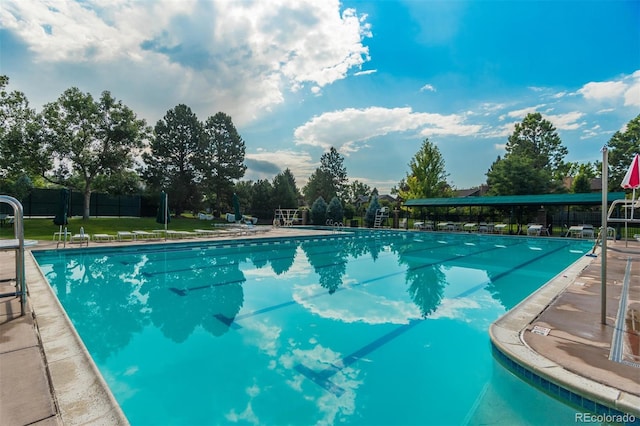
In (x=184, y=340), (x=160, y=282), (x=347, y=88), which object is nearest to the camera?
(x=184, y=340)

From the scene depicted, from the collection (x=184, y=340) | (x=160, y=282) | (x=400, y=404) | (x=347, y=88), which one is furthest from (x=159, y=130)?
(x=400, y=404)

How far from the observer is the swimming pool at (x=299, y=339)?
2.55 m

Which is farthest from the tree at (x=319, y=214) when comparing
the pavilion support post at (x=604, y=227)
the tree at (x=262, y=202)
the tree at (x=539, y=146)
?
the pavilion support post at (x=604, y=227)

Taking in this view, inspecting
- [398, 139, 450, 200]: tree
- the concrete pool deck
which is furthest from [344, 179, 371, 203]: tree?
the concrete pool deck

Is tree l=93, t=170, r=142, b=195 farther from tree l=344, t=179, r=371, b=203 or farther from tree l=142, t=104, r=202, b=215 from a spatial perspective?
tree l=344, t=179, r=371, b=203

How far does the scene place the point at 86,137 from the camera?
17.5 metres

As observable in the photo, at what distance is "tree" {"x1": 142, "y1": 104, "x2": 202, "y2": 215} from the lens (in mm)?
24516

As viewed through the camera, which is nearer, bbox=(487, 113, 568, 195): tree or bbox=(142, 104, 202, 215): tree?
bbox=(142, 104, 202, 215): tree

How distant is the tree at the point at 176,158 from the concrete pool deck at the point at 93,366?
21.6 metres

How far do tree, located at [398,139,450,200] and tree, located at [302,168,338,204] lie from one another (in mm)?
17441

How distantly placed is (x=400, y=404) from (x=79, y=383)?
261 centimetres

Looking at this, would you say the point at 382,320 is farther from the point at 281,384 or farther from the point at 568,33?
the point at 568,33

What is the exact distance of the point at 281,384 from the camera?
288 cm

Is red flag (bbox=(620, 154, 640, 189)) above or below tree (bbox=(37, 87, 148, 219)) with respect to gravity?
below
